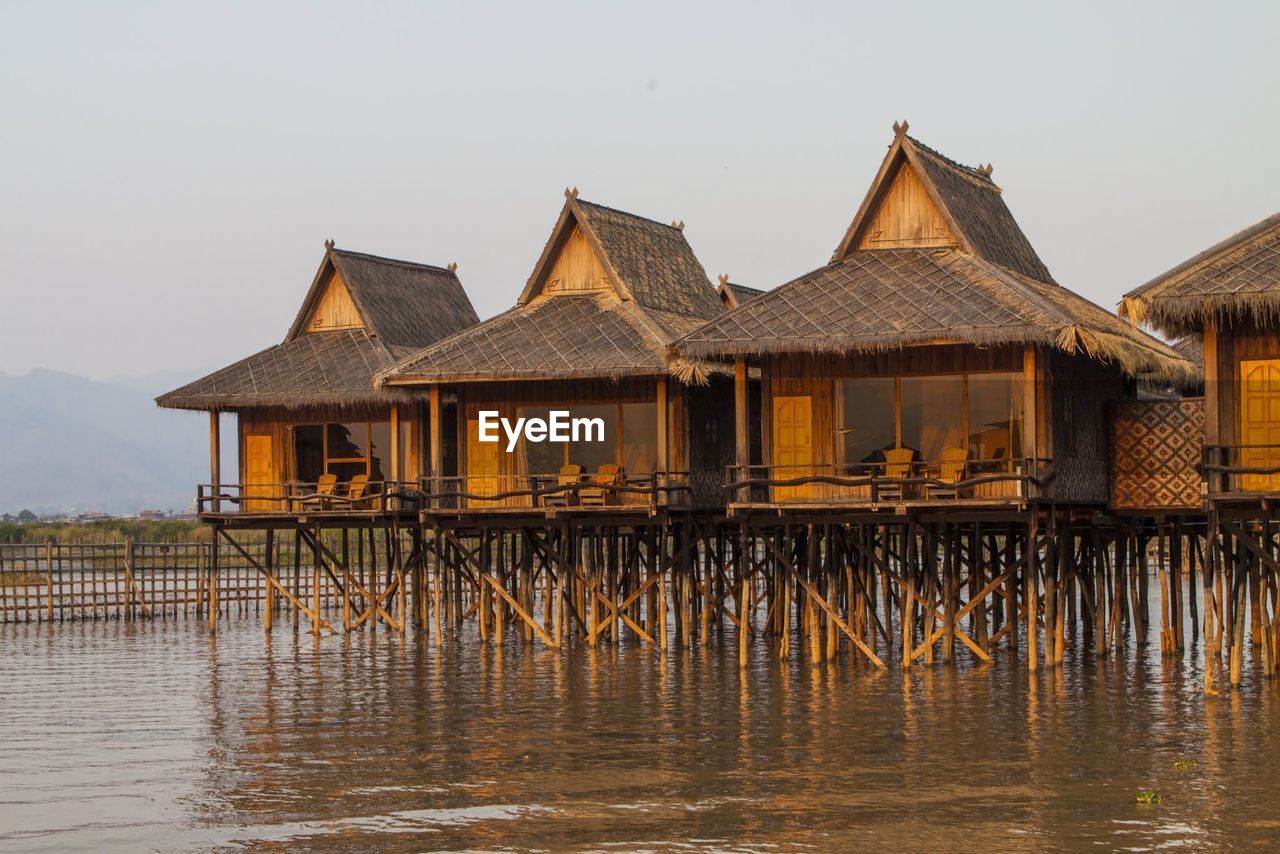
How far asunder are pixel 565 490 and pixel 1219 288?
34.8 ft

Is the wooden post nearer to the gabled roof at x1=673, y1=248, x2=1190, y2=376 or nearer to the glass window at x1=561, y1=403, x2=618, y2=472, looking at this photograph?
the glass window at x1=561, y1=403, x2=618, y2=472

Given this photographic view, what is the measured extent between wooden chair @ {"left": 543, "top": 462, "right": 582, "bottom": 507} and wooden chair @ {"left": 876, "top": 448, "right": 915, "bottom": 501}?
5.49 metres

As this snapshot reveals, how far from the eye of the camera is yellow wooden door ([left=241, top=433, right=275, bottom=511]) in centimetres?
3338

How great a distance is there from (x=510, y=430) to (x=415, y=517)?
10.8ft

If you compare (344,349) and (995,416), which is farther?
(344,349)

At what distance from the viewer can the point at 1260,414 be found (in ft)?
73.1

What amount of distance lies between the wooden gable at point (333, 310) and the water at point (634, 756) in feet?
25.5

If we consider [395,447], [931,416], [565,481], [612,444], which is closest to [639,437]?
[612,444]

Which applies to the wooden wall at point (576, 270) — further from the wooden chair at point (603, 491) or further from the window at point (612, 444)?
the wooden chair at point (603, 491)

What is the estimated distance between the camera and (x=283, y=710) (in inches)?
935

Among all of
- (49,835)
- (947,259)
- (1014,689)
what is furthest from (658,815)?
(947,259)

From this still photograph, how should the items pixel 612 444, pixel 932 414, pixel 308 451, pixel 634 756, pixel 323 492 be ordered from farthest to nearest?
pixel 308 451, pixel 323 492, pixel 612 444, pixel 932 414, pixel 634 756

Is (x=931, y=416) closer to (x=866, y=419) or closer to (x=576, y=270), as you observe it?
(x=866, y=419)

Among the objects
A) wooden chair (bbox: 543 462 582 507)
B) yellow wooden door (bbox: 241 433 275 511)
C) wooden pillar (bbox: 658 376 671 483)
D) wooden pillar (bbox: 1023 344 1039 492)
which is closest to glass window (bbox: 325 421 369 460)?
yellow wooden door (bbox: 241 433 275 511)
